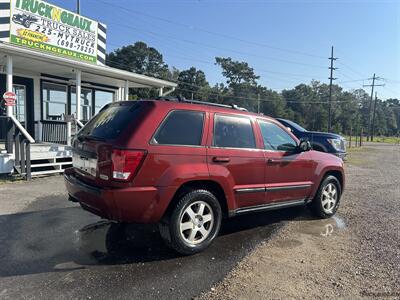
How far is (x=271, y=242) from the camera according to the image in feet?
16.6

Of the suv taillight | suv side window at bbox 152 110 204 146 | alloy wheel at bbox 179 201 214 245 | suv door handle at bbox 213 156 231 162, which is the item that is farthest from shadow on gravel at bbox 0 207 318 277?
suv side window at bbox 152 110 204 146

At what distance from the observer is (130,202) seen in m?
4.04

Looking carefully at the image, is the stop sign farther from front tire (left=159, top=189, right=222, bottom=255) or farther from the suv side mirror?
the suv side mirror

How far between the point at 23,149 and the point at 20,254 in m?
5.55

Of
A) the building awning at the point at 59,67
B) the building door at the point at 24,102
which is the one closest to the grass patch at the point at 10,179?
the building awning at the point at 59,67

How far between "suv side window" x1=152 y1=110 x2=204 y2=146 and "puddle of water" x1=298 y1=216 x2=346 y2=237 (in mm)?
2355

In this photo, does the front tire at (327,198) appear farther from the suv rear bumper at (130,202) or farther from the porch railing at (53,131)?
the porch railing at (53,131)

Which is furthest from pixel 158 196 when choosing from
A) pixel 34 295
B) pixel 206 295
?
pixel 34 295

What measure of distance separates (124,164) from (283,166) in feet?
8.53

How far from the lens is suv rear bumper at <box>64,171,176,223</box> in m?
4.01

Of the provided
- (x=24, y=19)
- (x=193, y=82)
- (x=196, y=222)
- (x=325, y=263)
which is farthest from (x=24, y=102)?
(x=193, y=82)

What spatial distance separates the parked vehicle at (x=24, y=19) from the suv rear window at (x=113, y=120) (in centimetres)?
900

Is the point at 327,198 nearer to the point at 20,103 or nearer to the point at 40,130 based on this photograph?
the point at 40,130

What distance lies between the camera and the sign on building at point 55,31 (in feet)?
39.6
